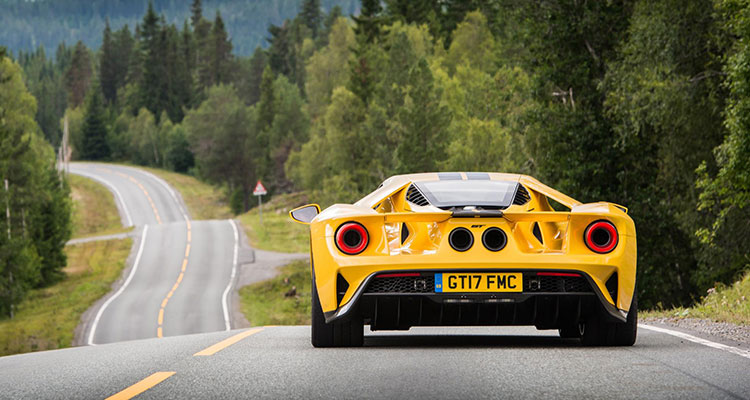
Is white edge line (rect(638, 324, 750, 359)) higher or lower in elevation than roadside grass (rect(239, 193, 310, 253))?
higher

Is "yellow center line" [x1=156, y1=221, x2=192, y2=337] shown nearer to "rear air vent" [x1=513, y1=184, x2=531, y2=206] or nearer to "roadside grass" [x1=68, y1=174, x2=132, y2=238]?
"roadside grass" [x1=68, y1=174, x2=132, y2=238]

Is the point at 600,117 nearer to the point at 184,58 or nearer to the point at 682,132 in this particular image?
the point at 682,132

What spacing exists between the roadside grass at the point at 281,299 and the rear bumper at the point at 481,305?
99.1 ft

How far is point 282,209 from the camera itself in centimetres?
7625

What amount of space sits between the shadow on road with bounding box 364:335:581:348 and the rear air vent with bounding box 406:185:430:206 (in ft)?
3.96

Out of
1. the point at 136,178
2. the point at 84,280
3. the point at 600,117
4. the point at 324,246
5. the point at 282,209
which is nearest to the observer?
the point at 324,246

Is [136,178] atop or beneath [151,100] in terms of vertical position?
beneath

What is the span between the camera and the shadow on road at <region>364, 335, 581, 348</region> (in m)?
7.19

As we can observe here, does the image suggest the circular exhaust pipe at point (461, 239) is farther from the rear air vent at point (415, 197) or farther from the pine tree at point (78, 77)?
the pine tree at point (78, 77)

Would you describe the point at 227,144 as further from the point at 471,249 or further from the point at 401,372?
the point at 401,372

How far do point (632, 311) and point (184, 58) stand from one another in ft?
463

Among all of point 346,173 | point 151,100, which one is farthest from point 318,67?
point 151,100

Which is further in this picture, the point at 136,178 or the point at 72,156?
the point at 72,156

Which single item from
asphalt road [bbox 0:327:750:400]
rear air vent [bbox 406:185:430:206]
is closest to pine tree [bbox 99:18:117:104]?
asphalt road [bbox 0:327:750:400]
